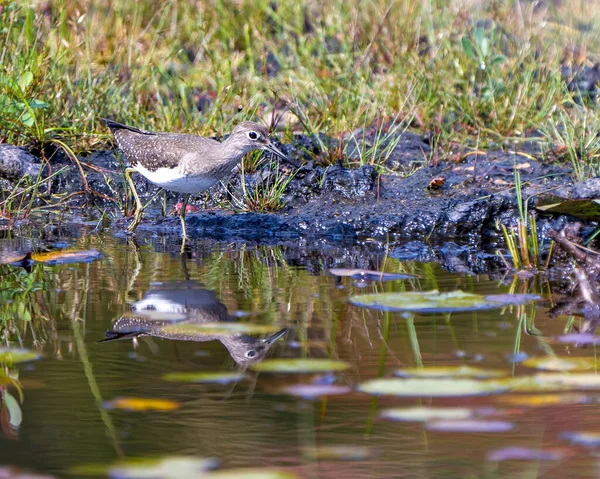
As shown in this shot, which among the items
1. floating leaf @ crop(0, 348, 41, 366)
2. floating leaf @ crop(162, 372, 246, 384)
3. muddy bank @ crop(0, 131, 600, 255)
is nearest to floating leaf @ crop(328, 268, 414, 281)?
muddy bank @ crop(0, 131, 600, 255)

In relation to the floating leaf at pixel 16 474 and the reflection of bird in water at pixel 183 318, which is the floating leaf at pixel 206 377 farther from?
the floating leaf at pixel 16 474

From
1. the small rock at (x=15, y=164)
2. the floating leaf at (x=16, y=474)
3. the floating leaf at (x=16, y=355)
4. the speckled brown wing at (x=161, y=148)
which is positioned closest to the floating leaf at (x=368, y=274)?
the speckled brown wing at (x=161, y=148)

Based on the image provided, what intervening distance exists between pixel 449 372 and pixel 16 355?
1637 millimetres

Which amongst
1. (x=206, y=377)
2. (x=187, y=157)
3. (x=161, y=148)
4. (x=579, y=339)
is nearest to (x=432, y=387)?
(x=206, y=377)

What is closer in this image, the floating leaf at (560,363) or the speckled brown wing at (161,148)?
the floating leaf at (560,363)

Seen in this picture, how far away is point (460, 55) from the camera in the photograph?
8.38m

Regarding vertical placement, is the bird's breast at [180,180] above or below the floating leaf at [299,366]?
above

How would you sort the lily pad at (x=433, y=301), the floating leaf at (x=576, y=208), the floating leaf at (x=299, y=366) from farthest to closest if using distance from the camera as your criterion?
the floating leaf at (x=576, y=208)
the lily pad at (x=433, y=301)
the floating leaf at (x=299, y=366)

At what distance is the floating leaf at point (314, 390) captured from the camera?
3.36 m

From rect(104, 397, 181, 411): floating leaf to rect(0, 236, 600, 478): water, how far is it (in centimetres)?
3

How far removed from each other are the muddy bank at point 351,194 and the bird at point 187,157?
0.46m

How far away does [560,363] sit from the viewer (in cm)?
369

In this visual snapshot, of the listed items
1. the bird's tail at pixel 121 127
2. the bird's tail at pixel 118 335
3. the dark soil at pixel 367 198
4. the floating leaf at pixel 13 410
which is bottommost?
the dark soil at pixel 367 198

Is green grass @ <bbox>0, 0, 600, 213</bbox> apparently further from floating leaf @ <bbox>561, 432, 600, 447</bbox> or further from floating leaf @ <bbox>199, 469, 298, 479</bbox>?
floating leaf @ <bbox>199, 469, 298, 479</bbox>
